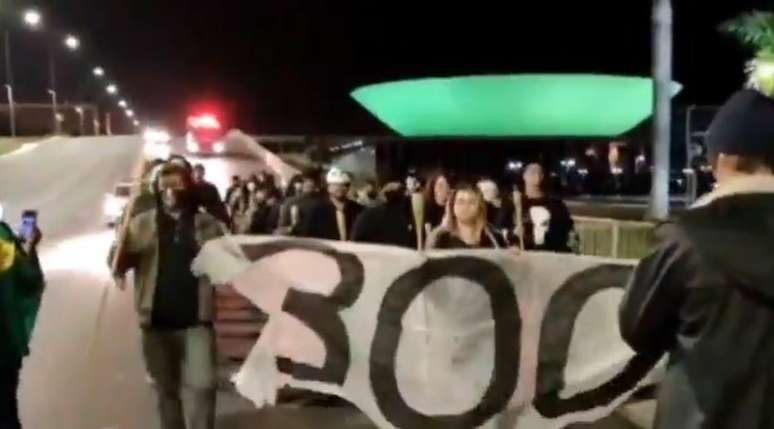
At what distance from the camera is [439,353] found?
6.91m

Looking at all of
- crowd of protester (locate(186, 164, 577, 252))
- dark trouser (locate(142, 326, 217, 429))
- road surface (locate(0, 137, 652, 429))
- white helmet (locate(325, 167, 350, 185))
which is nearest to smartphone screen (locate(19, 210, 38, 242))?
road surface (locate(0, 137, 652, 429))

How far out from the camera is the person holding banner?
7.84 metres

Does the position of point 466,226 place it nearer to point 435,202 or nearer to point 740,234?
point 435,202

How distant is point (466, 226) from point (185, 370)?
1.74 m

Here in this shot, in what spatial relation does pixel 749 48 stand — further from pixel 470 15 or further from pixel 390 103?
A: pixel 470 15

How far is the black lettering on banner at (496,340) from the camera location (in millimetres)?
6633

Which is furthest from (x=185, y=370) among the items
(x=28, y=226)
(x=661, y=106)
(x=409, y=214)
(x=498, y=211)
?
(x=661, y=106)

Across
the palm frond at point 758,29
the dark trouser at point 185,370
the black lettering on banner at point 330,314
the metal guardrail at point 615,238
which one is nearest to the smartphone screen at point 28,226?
the dark trouser at point 185,370

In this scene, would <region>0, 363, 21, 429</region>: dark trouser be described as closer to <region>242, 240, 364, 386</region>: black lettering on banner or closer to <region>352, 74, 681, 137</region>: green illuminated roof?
<region>242, 240, 364, 386</region>: black lettering on banner

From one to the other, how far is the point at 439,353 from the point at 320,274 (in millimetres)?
728

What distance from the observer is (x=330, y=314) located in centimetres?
704

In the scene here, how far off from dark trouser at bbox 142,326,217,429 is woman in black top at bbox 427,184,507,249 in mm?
1376

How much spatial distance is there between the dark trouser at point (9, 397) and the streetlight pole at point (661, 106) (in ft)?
36.2

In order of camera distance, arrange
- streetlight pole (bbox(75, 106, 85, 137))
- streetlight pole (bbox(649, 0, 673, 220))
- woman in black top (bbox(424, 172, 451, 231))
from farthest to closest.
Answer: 1. streetlight pole (bbox(75, 106, 85, 137))
2. streetlight pole (bbox(649, 0, 673, 220))
3. woman in black top (bbox(424, 172, 451, 231))
